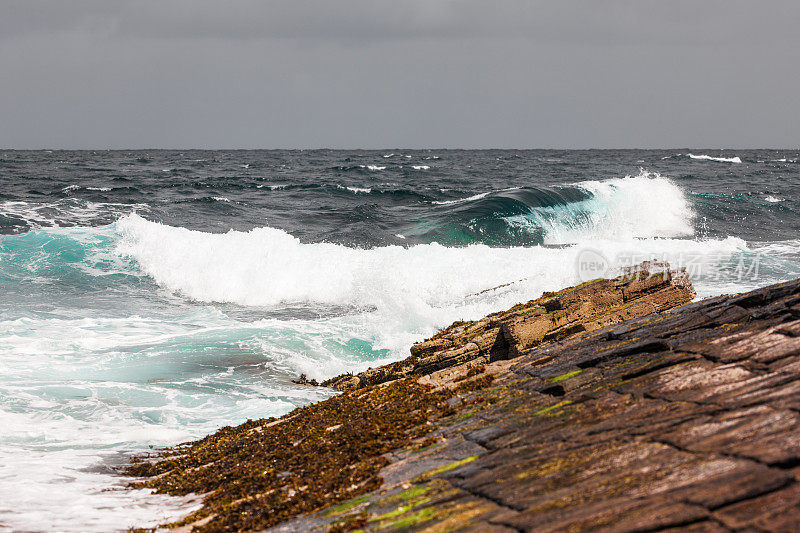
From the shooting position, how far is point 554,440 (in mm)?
5004

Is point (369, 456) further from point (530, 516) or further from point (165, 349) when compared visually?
point (165, 349)

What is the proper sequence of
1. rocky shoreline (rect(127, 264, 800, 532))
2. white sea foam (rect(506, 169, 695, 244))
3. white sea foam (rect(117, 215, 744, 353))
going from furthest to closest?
white sea foam (rect(506, 169, 695, 244)) → white sea foam (rect(117, 215, 744, 353)) → rocky shoreline (rect(127, 264, 800, 532))

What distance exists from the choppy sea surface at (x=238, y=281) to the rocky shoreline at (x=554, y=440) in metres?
1.42

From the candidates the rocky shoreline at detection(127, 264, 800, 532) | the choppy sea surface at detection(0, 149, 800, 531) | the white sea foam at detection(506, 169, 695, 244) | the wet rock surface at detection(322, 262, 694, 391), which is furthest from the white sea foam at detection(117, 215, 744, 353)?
the rocky shoreline at detection(127, 264, 800, 532)

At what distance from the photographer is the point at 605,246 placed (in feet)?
86.5

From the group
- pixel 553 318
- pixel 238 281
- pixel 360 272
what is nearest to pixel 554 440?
pixel 553 318

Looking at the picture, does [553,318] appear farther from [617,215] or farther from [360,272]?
[617,215]

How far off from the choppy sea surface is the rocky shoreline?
1421mm

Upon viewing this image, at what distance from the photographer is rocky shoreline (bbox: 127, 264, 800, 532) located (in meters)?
3.88

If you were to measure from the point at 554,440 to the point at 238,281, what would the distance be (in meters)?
17.2

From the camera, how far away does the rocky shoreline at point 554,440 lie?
3.88 meters

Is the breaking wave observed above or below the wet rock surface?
above

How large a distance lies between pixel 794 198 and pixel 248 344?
41.3 meters

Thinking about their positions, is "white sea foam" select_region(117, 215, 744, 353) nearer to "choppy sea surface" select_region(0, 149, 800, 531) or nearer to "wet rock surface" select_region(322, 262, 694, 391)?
"choppy sea surface" select_region(0, 149, 800, 531)
